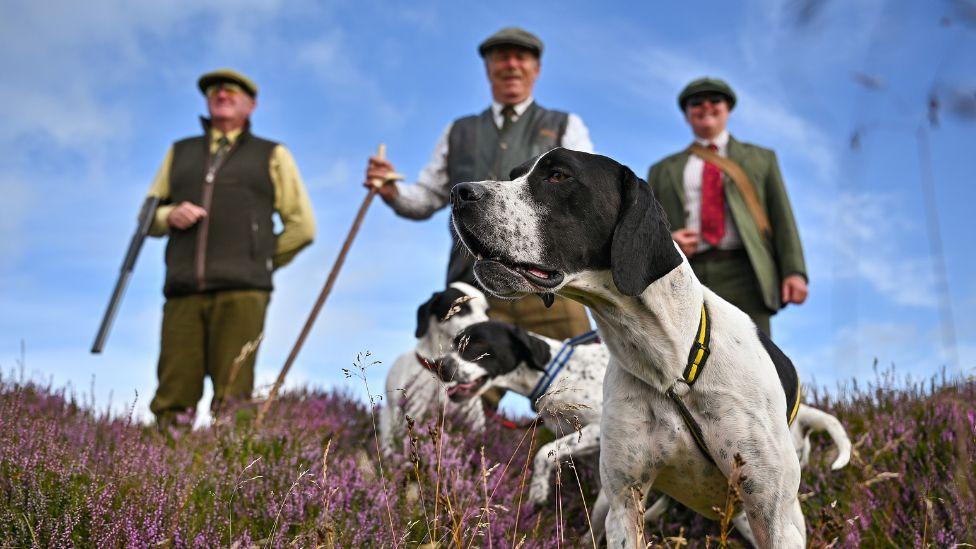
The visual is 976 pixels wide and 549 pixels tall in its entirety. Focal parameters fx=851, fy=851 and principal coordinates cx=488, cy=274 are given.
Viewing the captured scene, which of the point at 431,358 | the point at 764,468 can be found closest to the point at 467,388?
the point at 431,358

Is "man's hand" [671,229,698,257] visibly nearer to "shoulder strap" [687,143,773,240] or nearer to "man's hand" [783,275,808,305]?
"shoulder strap" [687,143,773,240]

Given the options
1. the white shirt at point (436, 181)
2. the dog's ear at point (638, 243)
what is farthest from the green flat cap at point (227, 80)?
the dog's ear at point (638, 243)

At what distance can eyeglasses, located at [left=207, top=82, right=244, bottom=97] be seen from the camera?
8164 mm

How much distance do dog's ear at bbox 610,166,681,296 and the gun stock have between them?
6365mm

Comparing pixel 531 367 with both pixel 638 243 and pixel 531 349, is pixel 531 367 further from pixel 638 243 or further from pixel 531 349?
pixel 638 243

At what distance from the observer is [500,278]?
9.12 feet

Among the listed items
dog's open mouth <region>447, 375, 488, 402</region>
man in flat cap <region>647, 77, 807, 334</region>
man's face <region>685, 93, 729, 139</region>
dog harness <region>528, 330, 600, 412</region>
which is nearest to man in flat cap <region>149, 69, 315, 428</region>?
dog's open mouth <region>447, 375, 488, 402</region>

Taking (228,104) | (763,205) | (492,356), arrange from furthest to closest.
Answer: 1. (228,104)
2. (763,205)
3. (492,356)

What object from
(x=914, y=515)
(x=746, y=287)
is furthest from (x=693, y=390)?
(x=746, y=287)

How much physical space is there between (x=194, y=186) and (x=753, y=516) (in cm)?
641

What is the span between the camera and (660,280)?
2959 millimetres

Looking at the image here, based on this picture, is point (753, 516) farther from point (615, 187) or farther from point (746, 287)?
point (746, 287)

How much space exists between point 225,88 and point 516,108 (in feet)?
10.5

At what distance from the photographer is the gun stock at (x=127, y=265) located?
7973mm
